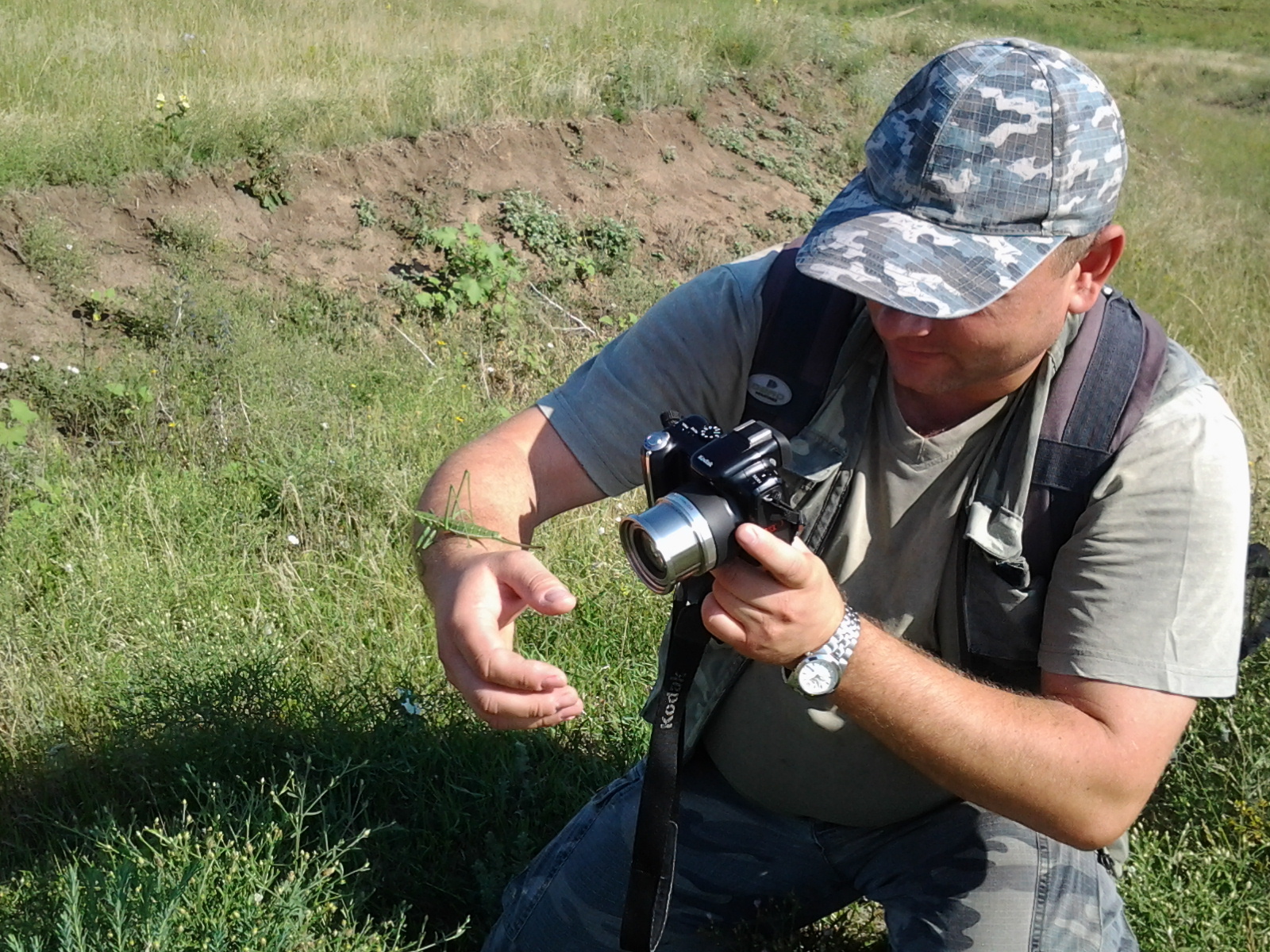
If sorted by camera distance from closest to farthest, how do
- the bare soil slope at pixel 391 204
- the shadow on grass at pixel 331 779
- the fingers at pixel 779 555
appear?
1. the fingers at pixel 779 555
2. the shadow on grass at pixel 331 779
3. the bare soil slope at pixel 391 204

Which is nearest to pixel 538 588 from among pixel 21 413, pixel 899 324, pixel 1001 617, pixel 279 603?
pixel 899 324

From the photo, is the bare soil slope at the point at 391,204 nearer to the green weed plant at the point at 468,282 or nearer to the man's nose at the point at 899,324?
the green weed plant at the point at 468,282

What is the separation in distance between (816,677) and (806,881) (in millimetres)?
866

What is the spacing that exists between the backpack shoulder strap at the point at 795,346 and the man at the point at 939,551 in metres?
0.03

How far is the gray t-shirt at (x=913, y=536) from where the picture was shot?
1.95 metres

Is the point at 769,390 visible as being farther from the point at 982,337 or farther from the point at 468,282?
the point at 468,282

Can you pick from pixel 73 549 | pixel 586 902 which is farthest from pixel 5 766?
pixel 586 902

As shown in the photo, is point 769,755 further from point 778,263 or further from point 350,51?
point 350,51

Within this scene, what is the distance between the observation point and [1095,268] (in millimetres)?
1994

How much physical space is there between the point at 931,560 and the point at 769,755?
0.53 metres

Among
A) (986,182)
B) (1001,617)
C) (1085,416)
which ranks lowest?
(1001,617)

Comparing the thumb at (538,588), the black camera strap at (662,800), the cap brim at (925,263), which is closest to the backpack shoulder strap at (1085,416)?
the cap brim at (925,263)

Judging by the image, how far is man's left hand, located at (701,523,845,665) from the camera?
1671 mm

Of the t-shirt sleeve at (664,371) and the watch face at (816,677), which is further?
the t-shirt sleeve at (664,371)
